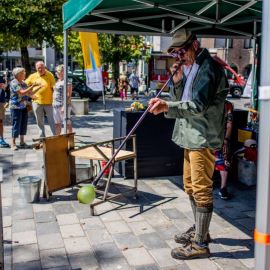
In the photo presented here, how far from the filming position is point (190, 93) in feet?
10.9

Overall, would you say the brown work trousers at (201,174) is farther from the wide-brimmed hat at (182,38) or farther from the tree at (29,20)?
the tree at (29,20)

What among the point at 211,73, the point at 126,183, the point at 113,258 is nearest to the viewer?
the point at 211,73

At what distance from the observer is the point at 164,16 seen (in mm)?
6191

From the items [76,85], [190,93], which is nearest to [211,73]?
[190,93]

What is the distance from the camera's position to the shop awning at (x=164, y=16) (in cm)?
512

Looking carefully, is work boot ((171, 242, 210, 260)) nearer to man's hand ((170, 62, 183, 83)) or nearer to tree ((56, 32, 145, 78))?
man's hand ((170, 62, 183, 83))

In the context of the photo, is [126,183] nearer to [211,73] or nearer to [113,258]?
[113,258]

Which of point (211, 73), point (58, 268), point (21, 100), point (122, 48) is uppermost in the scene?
point (122, 48)

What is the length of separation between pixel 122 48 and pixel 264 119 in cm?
2425

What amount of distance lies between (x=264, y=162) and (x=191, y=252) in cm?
230

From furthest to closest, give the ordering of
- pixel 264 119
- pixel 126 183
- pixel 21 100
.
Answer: pixel 21 100 < pixel 126 183 < pixel 264 119

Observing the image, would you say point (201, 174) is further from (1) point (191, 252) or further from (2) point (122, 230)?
(2) point (122, 230)

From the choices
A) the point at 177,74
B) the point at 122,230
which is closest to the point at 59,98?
the point at 122,230

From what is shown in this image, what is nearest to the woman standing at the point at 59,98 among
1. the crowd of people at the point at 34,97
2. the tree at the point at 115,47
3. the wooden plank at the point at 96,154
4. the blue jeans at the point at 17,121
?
the crowd of people at the point at 34,97
